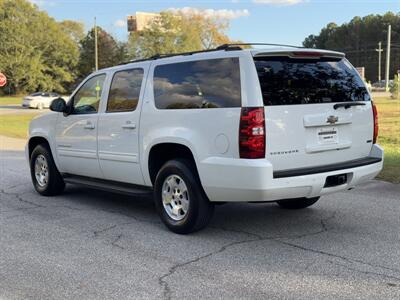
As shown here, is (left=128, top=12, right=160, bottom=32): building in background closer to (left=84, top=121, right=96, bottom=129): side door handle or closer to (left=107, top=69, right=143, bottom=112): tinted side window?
(left=84, top=121, right=96, bottom=129): side door handle

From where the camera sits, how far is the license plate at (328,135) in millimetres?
5223

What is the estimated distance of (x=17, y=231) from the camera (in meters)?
5.85

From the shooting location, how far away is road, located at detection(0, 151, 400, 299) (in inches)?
160

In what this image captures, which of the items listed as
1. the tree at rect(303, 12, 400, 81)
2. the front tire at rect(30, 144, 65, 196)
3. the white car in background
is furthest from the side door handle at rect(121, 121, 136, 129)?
the tree at rect(303, 12, 400, 81)

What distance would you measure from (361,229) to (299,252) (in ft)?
3.77

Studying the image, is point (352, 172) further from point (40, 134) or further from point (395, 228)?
point (40, 134)

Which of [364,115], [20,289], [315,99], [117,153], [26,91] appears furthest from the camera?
[26,91]

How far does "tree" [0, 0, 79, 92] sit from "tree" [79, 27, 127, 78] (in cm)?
209

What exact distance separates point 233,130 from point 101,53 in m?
72.9

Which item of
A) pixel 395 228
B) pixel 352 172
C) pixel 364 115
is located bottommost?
pixel 395 228

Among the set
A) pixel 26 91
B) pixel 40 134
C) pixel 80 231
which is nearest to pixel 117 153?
pixel 80 231

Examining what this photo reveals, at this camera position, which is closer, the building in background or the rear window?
the rear window

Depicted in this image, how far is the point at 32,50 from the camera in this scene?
65625 millimetres

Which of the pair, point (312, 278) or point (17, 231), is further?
point (17, 231)
